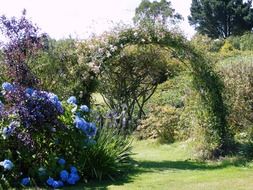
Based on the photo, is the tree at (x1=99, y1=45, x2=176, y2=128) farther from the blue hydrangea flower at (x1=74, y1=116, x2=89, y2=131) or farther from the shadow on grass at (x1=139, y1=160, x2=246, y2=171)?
the blue hydrangea flower at (x1=74, y1=116, x2=89, y2=131)

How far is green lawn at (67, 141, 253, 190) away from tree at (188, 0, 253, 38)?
40995mm

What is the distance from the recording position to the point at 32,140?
796 cm

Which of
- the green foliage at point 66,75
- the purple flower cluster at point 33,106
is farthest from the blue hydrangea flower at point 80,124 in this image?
the green foliage at point 66,75

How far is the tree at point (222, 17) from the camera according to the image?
171 feet

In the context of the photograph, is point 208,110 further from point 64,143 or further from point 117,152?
point 64,143

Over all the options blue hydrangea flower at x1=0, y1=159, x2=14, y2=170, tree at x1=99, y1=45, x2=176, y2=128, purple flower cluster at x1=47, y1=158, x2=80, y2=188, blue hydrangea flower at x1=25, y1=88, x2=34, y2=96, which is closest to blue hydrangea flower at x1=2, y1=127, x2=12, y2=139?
blue hydrangea flower at x1=0, y1=159, x2=14, y2=170

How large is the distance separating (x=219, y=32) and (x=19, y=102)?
5094 cm

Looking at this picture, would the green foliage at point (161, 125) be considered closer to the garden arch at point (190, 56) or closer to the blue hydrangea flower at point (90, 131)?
the garden arch at point (190, 56)

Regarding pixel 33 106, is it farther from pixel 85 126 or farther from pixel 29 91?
pixel 85 126

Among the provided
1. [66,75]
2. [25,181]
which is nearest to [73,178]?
[25,181]

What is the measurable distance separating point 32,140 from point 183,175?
3.21m

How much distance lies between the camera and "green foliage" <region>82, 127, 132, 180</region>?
28.4 ft

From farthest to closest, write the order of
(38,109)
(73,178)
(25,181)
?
(73,178), (38,109), (25,181)

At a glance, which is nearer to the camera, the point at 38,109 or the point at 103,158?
the point at 38,109
